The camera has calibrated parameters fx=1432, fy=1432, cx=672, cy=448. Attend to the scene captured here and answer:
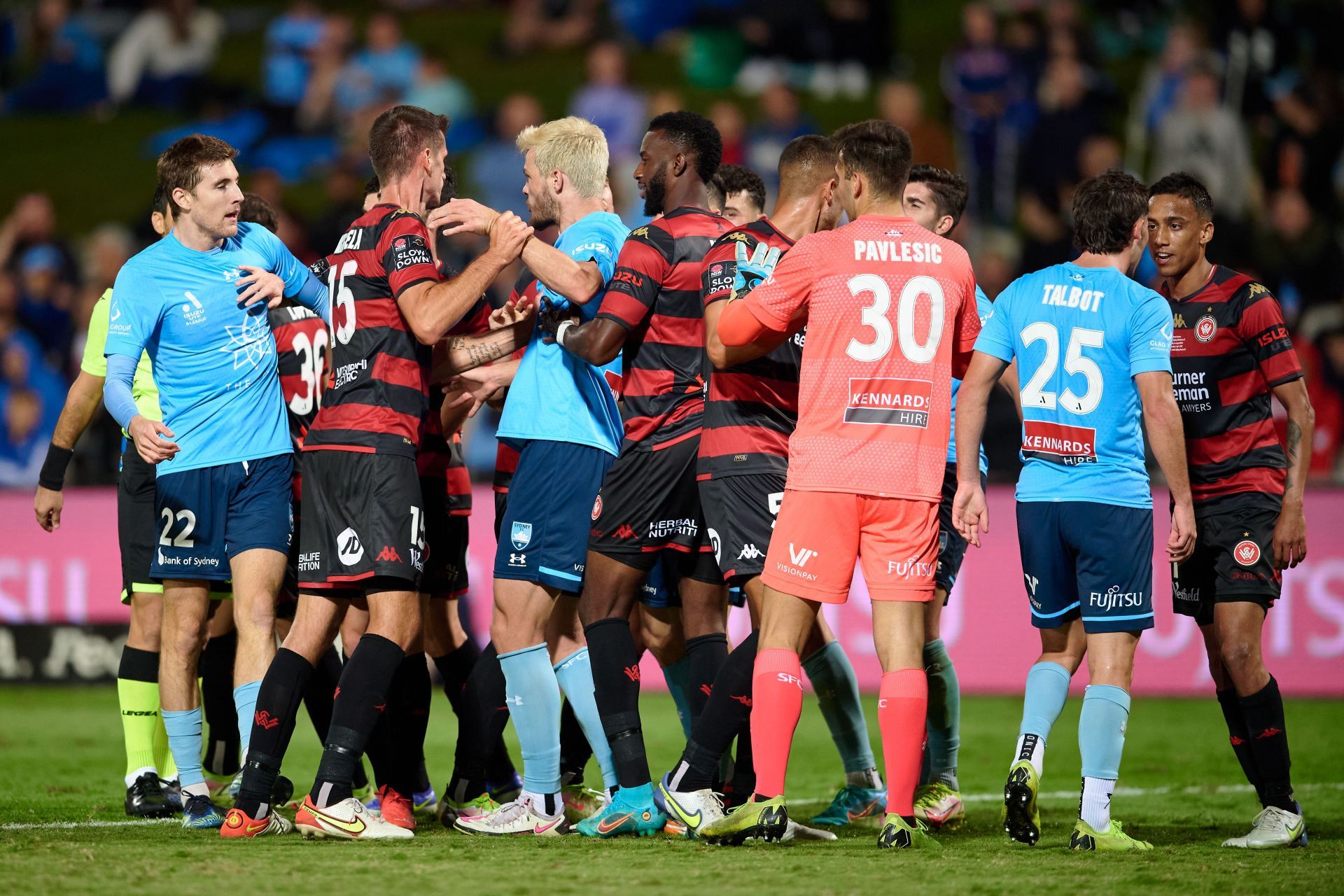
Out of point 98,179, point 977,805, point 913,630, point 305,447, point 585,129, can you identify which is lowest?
point 977,805

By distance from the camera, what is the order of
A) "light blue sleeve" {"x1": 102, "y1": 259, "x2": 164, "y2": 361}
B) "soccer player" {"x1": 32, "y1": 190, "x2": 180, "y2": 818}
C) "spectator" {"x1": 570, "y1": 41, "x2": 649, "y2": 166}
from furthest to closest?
"spectator" {"x1": 570, "y1": 41, "x2": 649, "y2": 166}
"soccer player" {"x1": 32, "y1": 190, "x2": 180, "y2": 818}
"light blue sleeve" {"x1": 102, "y1": 259, "x2": 164, "y2": 361}

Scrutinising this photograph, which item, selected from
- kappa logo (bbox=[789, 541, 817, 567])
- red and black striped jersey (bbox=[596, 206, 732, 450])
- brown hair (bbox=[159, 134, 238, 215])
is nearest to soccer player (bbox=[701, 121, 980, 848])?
kappa logo (bbox=[789, 541, 817, 567])

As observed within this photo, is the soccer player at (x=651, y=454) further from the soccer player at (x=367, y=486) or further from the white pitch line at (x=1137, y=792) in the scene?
the white pitch line at (x=1137, y=792)

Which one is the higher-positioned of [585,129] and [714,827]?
[585,129]

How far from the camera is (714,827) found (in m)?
5.33

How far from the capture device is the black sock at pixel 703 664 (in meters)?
5.99

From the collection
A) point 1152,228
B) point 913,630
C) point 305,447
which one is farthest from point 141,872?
point 1152,228

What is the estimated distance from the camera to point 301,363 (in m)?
7.12

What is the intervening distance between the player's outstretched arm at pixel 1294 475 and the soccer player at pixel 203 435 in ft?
14.0

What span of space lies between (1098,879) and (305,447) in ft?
11.3

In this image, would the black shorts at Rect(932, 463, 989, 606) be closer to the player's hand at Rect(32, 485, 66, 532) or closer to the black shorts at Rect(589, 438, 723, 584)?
the black shorts at Rect(589, 438, 723, 584)

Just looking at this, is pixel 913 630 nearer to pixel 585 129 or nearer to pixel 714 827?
pixel 714 827

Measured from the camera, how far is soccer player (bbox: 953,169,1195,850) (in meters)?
5.45

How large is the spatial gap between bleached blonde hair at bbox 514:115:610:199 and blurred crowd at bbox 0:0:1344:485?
611 cm
